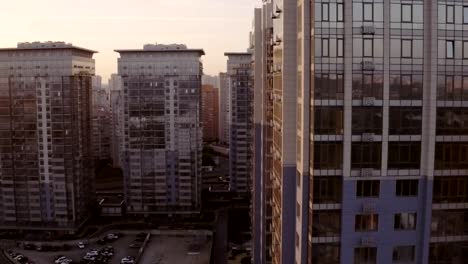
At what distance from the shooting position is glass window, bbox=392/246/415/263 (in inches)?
565

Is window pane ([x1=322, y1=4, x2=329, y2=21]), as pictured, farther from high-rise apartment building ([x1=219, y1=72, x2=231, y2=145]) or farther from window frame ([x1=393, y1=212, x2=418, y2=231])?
high-rise apartment building ([x1=219, y1=72, x2=231, y2=145])

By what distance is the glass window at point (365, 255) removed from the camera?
14.2 m

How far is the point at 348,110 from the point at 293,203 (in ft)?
12.4

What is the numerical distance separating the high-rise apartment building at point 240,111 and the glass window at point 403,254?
47479 millimetres

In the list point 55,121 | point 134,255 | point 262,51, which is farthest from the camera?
point 55,121

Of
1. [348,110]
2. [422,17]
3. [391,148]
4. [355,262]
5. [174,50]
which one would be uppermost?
[174,50]

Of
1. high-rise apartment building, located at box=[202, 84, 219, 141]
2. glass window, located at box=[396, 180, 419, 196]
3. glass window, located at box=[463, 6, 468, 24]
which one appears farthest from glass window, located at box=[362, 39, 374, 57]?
high-rise apartment building, located at box=[202, 84, 219, 141]

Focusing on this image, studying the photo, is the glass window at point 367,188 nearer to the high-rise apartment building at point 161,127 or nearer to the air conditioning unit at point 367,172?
the air conditioning unit at point 367,172

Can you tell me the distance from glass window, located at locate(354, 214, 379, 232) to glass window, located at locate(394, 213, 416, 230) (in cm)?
62

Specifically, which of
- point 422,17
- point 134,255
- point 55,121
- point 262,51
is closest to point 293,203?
point 422,17

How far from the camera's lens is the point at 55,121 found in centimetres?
5216

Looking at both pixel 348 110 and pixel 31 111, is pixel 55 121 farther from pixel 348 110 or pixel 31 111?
pixel 348 110

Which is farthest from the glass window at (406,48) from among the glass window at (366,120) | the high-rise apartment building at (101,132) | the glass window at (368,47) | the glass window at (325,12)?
the high-rise apartment building at (101,132)

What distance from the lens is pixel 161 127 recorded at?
57375 millimetres
